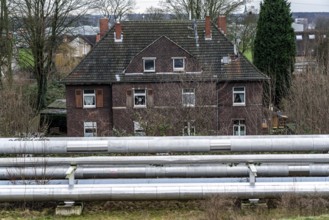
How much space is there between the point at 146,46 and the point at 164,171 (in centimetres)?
2437

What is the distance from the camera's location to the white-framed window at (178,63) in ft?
103

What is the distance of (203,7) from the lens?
46375 millimetres

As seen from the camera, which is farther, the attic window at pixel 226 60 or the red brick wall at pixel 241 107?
the attic window at pixel 226 60

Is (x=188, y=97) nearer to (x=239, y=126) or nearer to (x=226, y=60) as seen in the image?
(x=226, y=60)

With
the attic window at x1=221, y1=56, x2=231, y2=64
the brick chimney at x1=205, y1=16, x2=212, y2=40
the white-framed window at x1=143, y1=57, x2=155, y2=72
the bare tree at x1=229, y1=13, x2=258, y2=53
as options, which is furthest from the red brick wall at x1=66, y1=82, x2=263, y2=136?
the bare tree at x1=229, y1=13, x2=258, y2=53

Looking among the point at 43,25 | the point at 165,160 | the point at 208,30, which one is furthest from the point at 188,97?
the point at 43,25

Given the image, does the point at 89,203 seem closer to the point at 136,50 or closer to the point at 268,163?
the point at 268,163

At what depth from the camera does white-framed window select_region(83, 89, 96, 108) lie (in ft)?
104

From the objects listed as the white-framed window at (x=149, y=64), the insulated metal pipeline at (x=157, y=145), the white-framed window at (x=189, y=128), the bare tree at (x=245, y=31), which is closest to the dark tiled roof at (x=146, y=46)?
the white-framed window at (x=149, y=64)

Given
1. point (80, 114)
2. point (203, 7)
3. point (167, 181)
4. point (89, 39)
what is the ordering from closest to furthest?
1. point (167, 181)
2. point (80, 114)
3. point (203, 7)
4. point (89, 39)

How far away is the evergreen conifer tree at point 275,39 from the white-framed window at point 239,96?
10.3 m

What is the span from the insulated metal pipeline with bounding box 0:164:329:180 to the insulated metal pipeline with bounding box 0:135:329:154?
0.32 meters

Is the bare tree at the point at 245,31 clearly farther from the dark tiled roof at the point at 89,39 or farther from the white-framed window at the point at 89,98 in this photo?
the dark tiled roof at the point at 89,39

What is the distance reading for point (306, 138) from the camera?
8.92 metres
